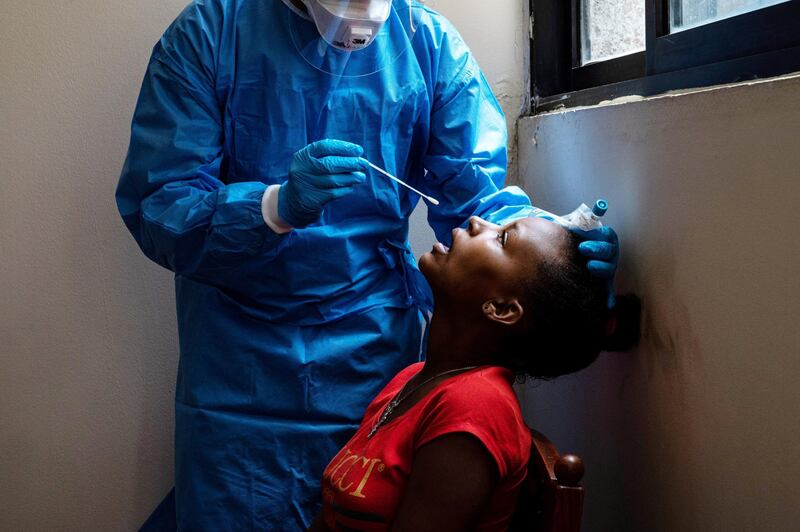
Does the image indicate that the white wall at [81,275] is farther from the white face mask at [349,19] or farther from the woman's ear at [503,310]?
the woman's ear at [503,310]

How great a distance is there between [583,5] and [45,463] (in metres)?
1.71

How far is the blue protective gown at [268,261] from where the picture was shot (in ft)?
4.66

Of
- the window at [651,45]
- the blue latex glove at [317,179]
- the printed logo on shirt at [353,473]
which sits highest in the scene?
the window at [651,45]

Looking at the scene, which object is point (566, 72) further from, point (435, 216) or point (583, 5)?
point (435, 216)

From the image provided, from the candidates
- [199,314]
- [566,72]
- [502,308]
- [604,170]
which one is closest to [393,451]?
[502,308]

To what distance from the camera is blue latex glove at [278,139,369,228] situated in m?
1.27

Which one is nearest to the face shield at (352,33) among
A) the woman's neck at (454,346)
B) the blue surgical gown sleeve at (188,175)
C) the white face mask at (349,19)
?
the white face mask at (349,19)

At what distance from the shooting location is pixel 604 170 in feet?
4.66

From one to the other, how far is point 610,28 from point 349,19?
0.72 metres

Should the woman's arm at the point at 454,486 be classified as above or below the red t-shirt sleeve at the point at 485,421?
below

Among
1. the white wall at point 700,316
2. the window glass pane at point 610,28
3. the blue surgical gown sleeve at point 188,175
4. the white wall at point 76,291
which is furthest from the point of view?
the white wall at point 76,291

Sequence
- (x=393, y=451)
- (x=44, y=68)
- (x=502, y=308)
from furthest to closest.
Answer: (x=44, y=68) < (x=502, y=308) < (x=393, y=451)

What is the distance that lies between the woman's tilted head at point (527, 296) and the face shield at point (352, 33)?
1.35 ft

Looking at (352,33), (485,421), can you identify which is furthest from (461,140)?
(485,421)
